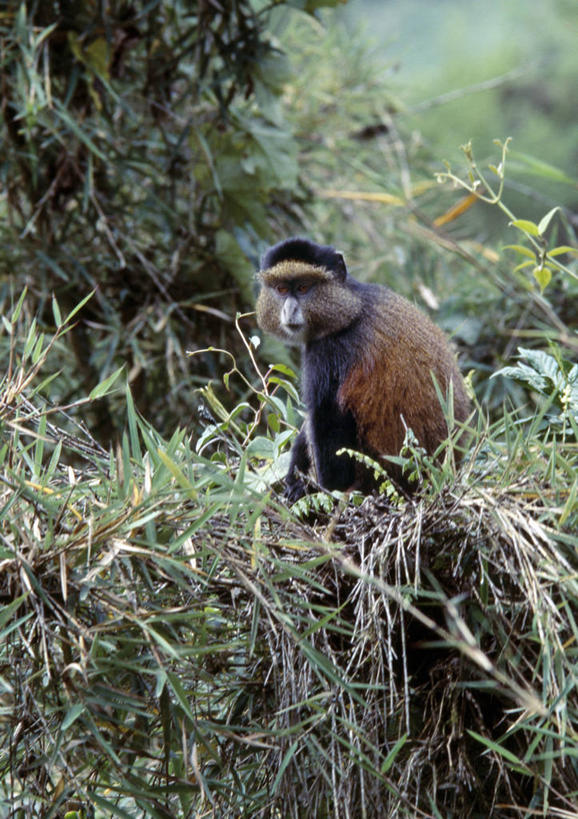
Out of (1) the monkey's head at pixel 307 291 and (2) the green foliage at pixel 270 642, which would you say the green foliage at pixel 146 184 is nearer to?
(1) the monkey's head at pixel 307 291

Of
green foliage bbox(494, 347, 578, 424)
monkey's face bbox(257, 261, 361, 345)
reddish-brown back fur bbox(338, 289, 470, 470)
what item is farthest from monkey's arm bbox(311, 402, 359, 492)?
green foliage bbox(494, 347, 578, 424)

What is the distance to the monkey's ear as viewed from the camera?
2.81 meters

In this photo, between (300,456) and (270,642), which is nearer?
(270,642)

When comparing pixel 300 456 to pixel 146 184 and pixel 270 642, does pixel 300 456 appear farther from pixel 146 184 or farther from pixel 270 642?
pixel 146 184

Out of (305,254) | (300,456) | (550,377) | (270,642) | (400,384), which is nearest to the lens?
(270,642)

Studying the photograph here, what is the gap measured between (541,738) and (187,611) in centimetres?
60

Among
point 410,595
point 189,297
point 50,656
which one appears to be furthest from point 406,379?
point 189,297

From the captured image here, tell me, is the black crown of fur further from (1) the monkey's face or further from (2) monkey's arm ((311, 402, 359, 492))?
(2) monkey's arm ((311, 402, 359, 492))

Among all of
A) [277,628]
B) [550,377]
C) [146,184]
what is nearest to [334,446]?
[550,377]

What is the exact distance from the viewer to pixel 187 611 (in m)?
1.61

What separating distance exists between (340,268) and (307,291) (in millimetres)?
124

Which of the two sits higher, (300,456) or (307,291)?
(307,291)

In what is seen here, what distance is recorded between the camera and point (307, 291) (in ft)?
9.21

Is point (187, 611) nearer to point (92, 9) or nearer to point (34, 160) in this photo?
point (34, 160)
